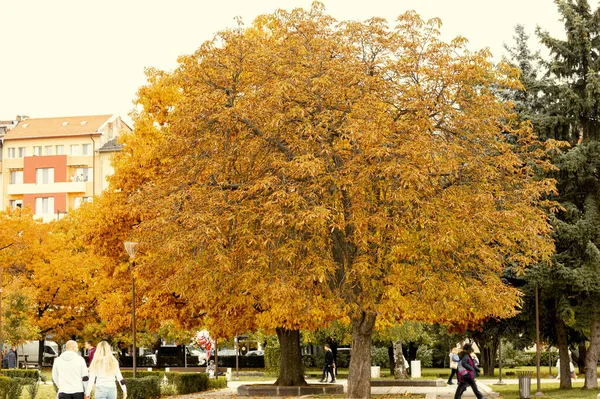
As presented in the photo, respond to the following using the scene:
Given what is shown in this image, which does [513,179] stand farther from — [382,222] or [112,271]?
[112,271]

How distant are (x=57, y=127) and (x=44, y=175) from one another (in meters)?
5.37

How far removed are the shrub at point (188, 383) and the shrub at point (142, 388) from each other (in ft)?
7.92

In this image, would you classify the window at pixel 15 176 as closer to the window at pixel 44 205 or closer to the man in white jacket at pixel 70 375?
the window at pixel 44 205

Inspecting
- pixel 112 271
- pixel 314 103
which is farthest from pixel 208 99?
pixel 112 271

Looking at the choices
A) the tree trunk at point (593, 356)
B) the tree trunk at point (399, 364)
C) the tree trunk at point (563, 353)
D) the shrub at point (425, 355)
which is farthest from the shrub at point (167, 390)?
the shrub at point (425, 355)

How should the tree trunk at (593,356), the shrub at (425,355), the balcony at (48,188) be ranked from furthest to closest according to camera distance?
the balcony at (48,188) < the shrub at (425,355) < the tree trunk at (593,356)

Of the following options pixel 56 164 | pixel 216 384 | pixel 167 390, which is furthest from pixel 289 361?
pixel 56 164

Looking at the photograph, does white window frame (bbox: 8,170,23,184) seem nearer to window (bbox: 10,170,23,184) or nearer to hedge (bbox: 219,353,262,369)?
window (bbox: 10,170,23,184)

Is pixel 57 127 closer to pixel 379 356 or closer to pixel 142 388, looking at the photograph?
pixel 379 356

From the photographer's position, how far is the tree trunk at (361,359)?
23.5 metres

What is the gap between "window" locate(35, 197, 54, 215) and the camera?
9069cm

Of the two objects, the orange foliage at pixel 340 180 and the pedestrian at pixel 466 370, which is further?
the pedestrian at pixel 466 370

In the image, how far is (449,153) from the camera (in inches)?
837

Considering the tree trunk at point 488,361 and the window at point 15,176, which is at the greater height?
the window at point 15,176
